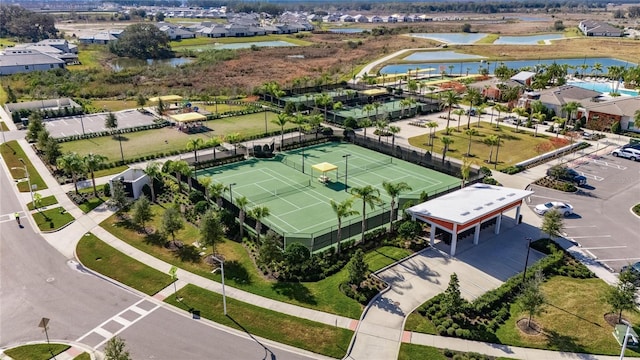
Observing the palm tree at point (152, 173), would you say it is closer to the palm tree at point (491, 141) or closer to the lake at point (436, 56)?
the palm tree at point (491, 141)

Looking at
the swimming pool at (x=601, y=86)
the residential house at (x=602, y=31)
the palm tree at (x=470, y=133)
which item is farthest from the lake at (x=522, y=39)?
the palm tree at (x=470, y=133)

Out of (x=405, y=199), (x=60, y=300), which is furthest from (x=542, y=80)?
(x=60, y=300)

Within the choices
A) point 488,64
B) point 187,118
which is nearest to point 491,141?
point 187,118

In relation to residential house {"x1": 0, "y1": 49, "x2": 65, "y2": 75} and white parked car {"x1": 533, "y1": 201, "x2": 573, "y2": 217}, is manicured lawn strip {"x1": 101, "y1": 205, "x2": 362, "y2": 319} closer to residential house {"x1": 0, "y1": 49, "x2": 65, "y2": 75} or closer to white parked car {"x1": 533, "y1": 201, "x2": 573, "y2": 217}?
white parked car {"x1": 533, "y1": 201, "x2": 573, "y2": 217}

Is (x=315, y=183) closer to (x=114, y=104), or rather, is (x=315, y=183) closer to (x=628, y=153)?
(x=628, y=153)

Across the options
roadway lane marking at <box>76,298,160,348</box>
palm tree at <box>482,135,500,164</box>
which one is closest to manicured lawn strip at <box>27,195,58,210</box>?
roadway lane marking at <box>76,298,160,348</box>
